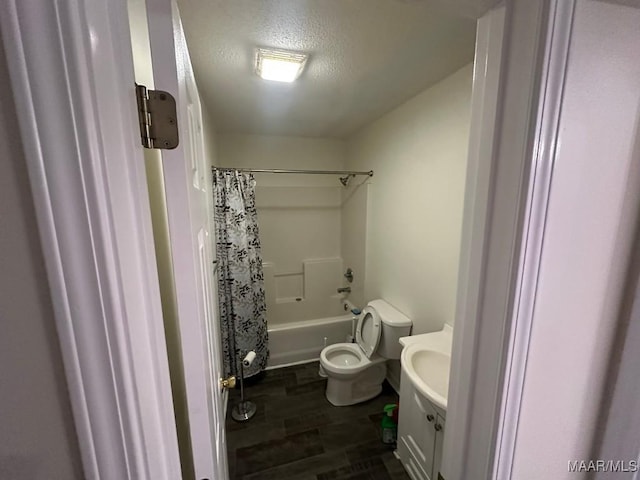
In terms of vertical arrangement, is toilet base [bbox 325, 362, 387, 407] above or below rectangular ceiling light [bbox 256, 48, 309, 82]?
below

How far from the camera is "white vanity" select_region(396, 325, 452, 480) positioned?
131cm

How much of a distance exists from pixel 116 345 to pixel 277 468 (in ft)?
5.80

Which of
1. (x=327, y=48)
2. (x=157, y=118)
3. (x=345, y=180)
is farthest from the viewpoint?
(x=345, y=180)

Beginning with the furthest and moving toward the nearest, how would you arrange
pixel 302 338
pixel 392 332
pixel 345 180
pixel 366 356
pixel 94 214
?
1. pixel 345 180
2. pixel 302 338
3. pixel 366 356
4. pixel 392 332
5. pixel 94 214

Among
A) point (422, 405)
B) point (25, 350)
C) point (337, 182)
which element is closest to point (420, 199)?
point (422, 405)

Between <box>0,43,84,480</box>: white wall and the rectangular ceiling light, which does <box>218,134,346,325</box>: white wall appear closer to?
the rectangular ceiling light

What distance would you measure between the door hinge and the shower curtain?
1826 millimetres

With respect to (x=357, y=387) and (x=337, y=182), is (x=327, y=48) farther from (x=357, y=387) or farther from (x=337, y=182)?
(x=357, y=387)

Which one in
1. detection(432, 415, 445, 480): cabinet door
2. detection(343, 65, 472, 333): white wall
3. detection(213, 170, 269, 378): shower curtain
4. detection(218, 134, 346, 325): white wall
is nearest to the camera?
detection(432, 415, 445, 480): cabinet door

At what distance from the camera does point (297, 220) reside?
298 cm

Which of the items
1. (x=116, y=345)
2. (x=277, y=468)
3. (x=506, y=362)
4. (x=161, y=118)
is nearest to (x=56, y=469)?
(x=116, y=345)

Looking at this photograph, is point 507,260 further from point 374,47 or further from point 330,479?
point 330,479

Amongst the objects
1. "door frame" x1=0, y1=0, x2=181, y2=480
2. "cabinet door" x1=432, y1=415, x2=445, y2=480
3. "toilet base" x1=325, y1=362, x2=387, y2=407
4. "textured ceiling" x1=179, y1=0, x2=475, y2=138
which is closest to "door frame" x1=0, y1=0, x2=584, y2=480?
"door frame" x1=0, y1=0, x2=181, y2=480

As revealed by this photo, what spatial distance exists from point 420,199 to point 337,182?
135cm
